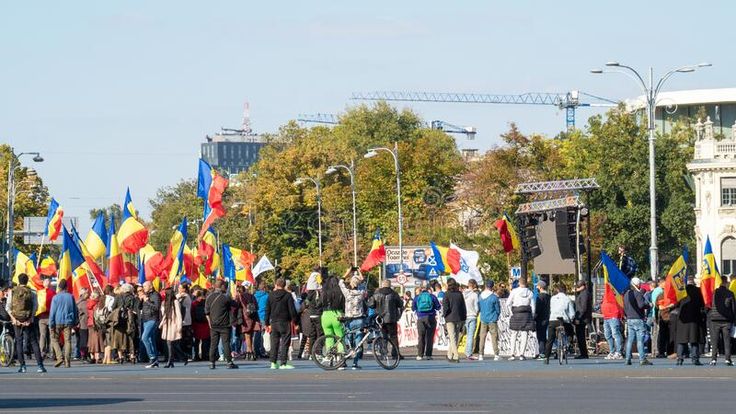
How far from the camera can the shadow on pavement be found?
2250 centimetres

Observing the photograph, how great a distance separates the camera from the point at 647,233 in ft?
299

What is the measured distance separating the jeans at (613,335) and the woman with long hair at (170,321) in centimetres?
879

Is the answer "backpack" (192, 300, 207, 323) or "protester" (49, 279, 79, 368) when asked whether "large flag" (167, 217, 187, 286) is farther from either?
"protester" (49, 279, 79, 368)

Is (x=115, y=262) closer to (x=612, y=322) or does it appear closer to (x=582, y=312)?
(x=582, y=312)

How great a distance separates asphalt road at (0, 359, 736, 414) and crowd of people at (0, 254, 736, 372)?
0.68 meters

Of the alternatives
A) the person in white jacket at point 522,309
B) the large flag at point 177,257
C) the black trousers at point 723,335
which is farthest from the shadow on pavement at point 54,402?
the large flag at point 177,257

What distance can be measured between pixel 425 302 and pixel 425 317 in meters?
0.34

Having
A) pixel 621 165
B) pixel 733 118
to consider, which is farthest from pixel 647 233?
pixel 733 118

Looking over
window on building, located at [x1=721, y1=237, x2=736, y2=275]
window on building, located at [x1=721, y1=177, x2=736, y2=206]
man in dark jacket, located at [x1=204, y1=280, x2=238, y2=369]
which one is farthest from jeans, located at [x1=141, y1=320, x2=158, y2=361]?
window on building, located at [x1=721, y1=177, x2=736, y2=206]

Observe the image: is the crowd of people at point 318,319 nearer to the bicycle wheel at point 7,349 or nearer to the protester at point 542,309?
the protester at point 542,309

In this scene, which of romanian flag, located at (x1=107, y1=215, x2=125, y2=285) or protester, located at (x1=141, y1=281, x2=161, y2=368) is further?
romanian flag, located at (x1=107, y1=215, x2=125, y2=285)

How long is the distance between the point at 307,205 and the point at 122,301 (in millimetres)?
67515

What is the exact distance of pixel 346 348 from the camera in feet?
103

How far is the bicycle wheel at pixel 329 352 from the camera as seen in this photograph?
31109 millimetres
